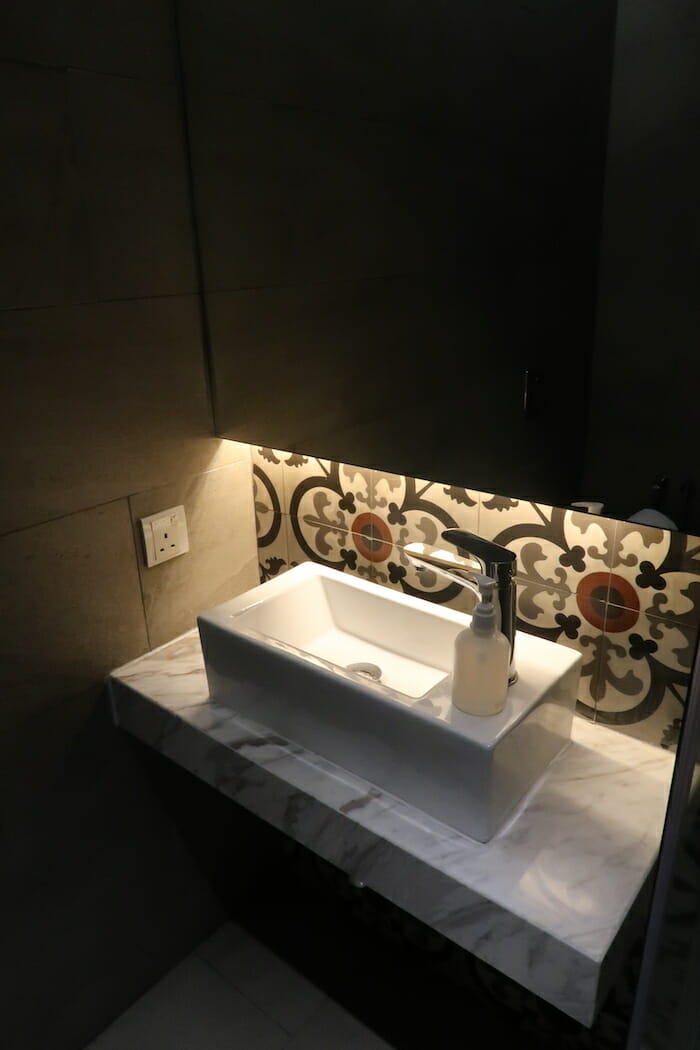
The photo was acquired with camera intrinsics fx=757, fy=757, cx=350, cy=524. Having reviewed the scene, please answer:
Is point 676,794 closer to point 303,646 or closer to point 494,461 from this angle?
point 494,461

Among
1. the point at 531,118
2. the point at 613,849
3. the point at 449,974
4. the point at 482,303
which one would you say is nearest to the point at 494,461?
the point at 482,303

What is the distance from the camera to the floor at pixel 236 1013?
1548mm

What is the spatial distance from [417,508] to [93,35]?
2.93 feet

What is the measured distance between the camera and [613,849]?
0.99 m

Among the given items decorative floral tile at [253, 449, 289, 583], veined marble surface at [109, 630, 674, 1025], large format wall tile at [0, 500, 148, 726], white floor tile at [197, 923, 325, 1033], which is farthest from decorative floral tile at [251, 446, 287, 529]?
white floor tile at [197, 923, 325, 1033]

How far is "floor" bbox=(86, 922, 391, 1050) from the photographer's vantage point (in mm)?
1548

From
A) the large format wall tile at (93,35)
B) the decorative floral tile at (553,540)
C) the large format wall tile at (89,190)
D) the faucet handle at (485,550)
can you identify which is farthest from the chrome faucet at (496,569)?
the large format wall tile at (93,35)

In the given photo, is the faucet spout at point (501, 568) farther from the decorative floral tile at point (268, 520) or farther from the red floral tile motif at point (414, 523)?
the decorative floral tile at point (268, 520)

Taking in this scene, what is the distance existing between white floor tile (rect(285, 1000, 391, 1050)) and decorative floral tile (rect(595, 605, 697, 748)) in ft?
2.89

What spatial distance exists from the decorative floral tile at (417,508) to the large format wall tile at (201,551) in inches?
12.2

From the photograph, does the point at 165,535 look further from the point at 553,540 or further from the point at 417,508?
the point at 553,540

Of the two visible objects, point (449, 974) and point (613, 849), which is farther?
point (449, 974)

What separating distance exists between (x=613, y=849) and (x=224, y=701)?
651mm

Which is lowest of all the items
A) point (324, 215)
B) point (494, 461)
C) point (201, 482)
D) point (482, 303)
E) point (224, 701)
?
point (224, 701)
